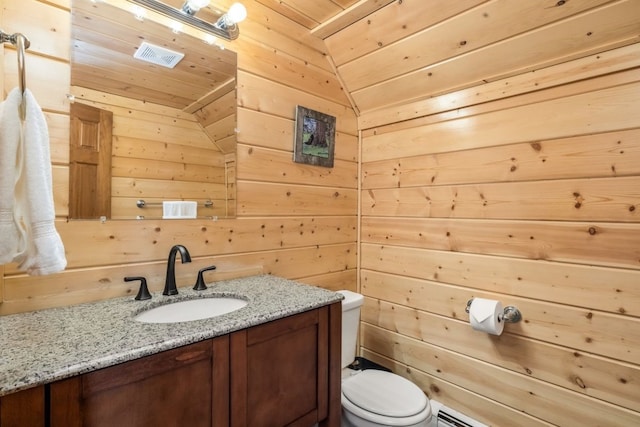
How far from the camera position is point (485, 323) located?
4.78 ft

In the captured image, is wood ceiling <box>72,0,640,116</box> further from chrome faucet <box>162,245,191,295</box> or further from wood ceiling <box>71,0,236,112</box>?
chrome faucet <box>162,245,191,295</box>

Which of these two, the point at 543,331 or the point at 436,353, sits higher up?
the point at 543,331

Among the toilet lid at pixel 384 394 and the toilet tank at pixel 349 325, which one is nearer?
the toilet lid at pixel 384 394

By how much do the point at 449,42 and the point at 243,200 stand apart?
1282mm

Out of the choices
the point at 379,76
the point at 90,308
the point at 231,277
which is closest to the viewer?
the point at 90,308

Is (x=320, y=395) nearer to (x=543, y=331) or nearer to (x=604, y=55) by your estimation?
(x=543, y=331)

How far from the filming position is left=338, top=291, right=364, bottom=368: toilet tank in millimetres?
1748

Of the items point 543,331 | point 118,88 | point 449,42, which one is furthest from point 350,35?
point 543,331

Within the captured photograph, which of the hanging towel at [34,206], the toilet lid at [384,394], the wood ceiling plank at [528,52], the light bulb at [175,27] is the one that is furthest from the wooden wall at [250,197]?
the toilet lid at [384,394]

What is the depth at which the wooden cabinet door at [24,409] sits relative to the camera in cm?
63

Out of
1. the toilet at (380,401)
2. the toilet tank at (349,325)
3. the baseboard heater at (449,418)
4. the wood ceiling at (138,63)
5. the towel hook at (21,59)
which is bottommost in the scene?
the baseboard heater at (449,418)

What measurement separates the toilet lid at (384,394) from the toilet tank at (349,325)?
13 centimetres

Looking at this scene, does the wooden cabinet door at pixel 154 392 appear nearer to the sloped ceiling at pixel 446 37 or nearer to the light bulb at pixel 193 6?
the light bulb at pixel 193 6

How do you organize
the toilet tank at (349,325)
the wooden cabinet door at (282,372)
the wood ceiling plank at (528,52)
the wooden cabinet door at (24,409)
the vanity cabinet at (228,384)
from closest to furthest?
the wooden cabinet door at (24,409)
the vanity cabinet at (228,384)
the wooden cabinet door at (282,372)
the wood ceiling plank at (528,52)
the toilet tank at (349,325)
